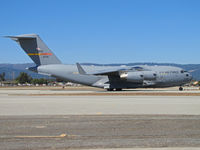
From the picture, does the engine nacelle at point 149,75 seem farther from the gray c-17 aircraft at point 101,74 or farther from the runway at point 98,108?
the runway at point 98,108

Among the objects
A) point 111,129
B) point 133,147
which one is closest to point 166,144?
point 133,147

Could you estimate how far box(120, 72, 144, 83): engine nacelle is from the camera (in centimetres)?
4266

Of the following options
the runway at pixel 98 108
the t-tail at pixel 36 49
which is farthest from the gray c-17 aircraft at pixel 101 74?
the runway at pixel 98 108

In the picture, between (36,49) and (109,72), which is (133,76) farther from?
(36,49)

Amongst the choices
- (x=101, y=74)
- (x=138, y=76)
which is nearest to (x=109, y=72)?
(x=101, y=74)

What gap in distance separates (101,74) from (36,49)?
9.99m

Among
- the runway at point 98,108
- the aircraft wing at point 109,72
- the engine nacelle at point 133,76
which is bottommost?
the runway at point 98,108

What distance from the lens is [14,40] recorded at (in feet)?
147

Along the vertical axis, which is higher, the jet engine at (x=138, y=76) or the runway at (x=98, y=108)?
the jet engine at (x=138, y=76)

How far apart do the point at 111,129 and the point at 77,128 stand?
1.14m

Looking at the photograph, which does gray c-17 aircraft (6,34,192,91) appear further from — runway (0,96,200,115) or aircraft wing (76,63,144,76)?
runway (0,96,200,115)

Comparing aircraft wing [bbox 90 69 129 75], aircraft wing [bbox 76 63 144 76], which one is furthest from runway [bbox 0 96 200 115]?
aircraft wing [bbox 76 63 144 76]

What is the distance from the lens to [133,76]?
42750 millimetres

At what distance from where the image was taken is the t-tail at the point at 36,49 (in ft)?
145
